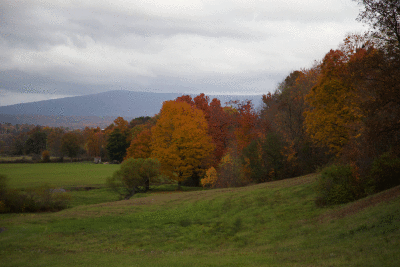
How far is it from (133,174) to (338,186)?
3049cm

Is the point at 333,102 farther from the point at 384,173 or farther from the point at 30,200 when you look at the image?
the point at 30,200

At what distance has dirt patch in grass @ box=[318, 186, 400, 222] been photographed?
1484cm

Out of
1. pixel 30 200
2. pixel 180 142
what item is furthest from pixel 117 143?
pixel 30 200

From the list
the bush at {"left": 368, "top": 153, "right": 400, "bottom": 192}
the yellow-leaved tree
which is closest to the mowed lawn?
the yellow-leaved tree

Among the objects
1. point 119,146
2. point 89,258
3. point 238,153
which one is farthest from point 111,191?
point 119,146

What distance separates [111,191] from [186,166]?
1327 cm

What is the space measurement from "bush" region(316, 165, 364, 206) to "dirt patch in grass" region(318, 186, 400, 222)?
183 centimetres

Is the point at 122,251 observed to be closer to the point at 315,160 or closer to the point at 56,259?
the point at 56,259

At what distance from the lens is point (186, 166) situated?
148ft

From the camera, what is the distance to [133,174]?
42.6 metres

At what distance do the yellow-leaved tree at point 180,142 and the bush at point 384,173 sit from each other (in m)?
28.4

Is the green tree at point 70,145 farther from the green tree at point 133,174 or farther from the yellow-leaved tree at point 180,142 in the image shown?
the yellow-leaved tree at point 180,142

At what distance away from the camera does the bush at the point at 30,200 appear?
3072 cm

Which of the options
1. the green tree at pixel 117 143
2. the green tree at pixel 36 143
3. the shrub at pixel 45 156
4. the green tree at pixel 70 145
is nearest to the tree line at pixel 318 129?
the green tree at pixel 117 143
